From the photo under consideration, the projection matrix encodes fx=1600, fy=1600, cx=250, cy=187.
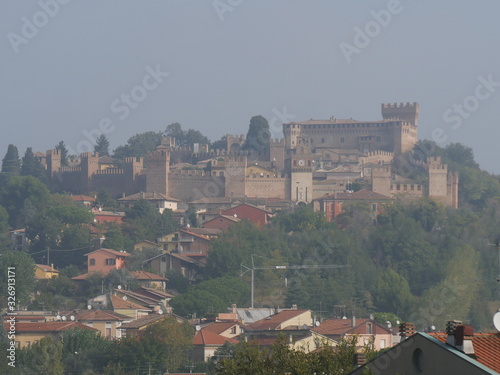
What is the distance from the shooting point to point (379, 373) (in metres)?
15.2

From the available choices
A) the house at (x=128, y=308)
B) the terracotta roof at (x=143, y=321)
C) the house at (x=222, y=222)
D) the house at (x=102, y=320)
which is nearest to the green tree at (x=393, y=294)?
the house at (x=128, y=308)

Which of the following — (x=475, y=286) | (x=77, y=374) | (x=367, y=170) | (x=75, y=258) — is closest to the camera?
(x=77, y=374)

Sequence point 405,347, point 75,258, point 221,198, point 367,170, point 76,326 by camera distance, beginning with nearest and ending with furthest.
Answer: point 405,347, point 76,326, point 75,258, point 221,198, point 367,170

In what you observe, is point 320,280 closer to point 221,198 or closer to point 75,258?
point 75,258

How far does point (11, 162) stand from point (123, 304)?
124 ft

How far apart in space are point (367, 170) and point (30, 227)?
2055cm

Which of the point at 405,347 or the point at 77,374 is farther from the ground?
the point at 405,347

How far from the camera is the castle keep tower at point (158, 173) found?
269 ft

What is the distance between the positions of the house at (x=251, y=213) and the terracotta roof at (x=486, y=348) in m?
62.5

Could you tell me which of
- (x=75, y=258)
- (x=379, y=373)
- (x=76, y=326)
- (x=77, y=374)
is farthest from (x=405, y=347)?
(x=75, y=258)

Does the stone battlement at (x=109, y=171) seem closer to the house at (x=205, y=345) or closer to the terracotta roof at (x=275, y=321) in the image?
the terracotta roof at (x=275, y=321)

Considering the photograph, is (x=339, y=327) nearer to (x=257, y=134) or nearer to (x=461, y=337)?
(x=461, y=337)

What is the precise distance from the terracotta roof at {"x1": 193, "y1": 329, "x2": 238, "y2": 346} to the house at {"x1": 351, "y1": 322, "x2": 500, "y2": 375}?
2945cm

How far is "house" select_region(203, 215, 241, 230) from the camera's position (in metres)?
76.3
